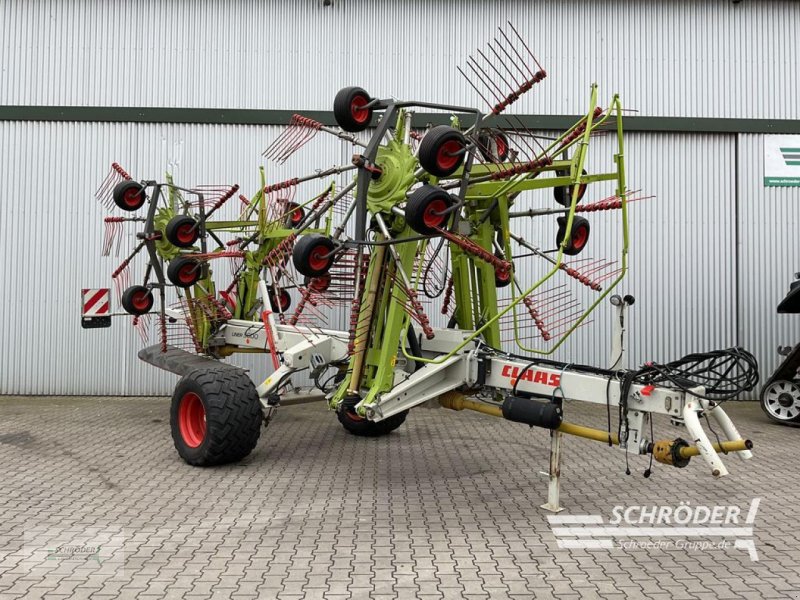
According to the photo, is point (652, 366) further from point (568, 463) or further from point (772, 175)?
point (772, 175)

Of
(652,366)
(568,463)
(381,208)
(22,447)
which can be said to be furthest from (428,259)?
(22,447)

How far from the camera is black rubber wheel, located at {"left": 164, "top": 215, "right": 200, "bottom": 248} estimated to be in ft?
26.3

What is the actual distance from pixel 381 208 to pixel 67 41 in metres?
8.29

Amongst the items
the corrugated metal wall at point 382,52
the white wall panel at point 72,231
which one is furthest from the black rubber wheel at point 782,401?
the white wall panel at point 72,231

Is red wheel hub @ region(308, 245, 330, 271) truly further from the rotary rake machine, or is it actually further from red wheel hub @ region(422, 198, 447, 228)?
red wheel hub @ region(422, 198, 447, 228)

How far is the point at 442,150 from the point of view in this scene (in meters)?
5.02

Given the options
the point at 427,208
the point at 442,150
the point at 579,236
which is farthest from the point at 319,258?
the point at 579,236

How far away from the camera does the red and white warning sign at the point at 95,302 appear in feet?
32.0

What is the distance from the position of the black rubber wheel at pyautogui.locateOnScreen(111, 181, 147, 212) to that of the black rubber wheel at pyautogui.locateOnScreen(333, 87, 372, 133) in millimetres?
3936

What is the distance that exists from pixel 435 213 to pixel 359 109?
1172mm

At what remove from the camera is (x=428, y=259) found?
291 inches

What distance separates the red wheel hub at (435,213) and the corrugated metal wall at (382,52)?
697cm

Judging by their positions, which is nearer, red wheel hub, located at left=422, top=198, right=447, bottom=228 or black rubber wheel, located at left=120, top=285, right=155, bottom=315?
red wheel hub, located at left=422, top=198, right=447, bottom=228

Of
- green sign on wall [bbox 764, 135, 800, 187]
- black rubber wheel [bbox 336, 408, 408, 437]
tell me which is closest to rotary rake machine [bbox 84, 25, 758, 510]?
black rubber wheel [bbox 336, 408, 408, 437]
